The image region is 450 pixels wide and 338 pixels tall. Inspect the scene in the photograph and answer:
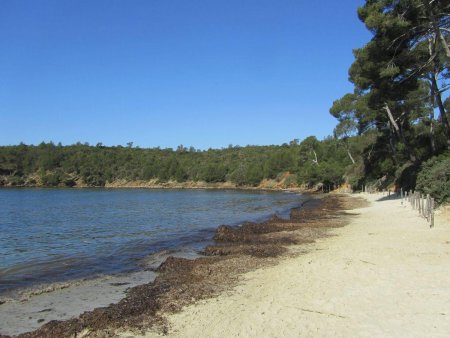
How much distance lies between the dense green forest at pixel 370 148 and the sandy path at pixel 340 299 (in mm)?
10985

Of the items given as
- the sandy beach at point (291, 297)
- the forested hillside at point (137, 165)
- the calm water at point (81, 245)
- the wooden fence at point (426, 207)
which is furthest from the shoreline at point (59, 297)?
the forested hillside at point (137, 165)

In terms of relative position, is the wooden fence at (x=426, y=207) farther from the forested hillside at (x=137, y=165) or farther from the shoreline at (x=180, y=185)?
the forested hillside at (x=137, y=165)

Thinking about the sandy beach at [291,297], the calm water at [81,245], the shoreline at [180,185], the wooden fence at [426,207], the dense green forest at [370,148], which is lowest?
the calm water at [81,245]

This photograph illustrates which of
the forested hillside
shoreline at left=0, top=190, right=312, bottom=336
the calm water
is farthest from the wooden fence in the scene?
the forested hillside

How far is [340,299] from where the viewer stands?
850 cm

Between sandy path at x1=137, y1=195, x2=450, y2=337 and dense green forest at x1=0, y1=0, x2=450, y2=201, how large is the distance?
10985 mm

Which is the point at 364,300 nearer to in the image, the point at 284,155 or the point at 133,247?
the point at 133,247

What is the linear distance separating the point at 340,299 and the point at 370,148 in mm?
53330

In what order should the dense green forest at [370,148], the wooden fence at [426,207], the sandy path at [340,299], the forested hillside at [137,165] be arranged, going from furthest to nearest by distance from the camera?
the forested hillside at [137,165] < the dense green forest at [370,148] < the wooden fence at [426,207] < the sandy path at [340,299]

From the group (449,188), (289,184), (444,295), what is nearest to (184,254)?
(444,295)

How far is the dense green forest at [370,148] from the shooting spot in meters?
22.0

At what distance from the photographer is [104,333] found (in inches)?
299

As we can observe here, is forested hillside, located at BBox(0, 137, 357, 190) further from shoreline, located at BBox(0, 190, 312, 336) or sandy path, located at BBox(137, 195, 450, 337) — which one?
shoreline, located at BBox(0, 190, 312, 336)

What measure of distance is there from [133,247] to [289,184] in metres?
90.9
